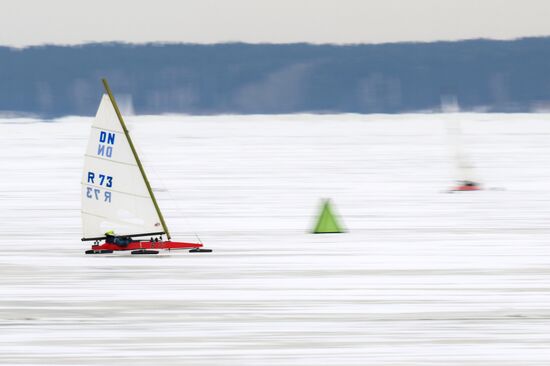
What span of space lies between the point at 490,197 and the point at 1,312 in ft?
71.7

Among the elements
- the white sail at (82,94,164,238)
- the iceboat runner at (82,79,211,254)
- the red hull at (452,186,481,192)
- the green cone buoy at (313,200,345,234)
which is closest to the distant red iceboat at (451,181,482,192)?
the red hull at (452,186,481,192)

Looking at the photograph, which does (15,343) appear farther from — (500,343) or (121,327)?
(500,343)

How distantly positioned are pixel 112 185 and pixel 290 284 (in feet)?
15.1

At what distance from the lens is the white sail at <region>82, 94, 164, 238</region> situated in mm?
20859

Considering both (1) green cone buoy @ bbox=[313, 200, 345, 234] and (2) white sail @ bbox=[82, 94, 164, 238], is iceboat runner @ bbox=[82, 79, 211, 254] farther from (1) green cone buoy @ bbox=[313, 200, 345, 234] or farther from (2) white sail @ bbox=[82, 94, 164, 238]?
(1) green cone buoy @ bbox=[313, 200, 345, 234]

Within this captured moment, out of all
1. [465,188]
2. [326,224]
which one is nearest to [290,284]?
[326,224]

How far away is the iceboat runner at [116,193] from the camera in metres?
20.8

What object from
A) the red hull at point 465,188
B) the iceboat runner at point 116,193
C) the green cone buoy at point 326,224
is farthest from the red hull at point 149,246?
the red hull at point 465,188

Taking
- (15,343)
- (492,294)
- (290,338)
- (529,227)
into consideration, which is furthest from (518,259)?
(15,343)

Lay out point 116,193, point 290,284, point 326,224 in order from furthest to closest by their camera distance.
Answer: point 326,224 < point 116,193 < point 290,284

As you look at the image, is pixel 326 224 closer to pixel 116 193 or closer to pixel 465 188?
pixel 116 193

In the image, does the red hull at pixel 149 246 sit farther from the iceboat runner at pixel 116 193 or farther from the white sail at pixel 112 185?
the white sail at pixel 112 185

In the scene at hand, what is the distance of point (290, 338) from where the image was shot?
1338 cm

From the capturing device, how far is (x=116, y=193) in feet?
68.7
